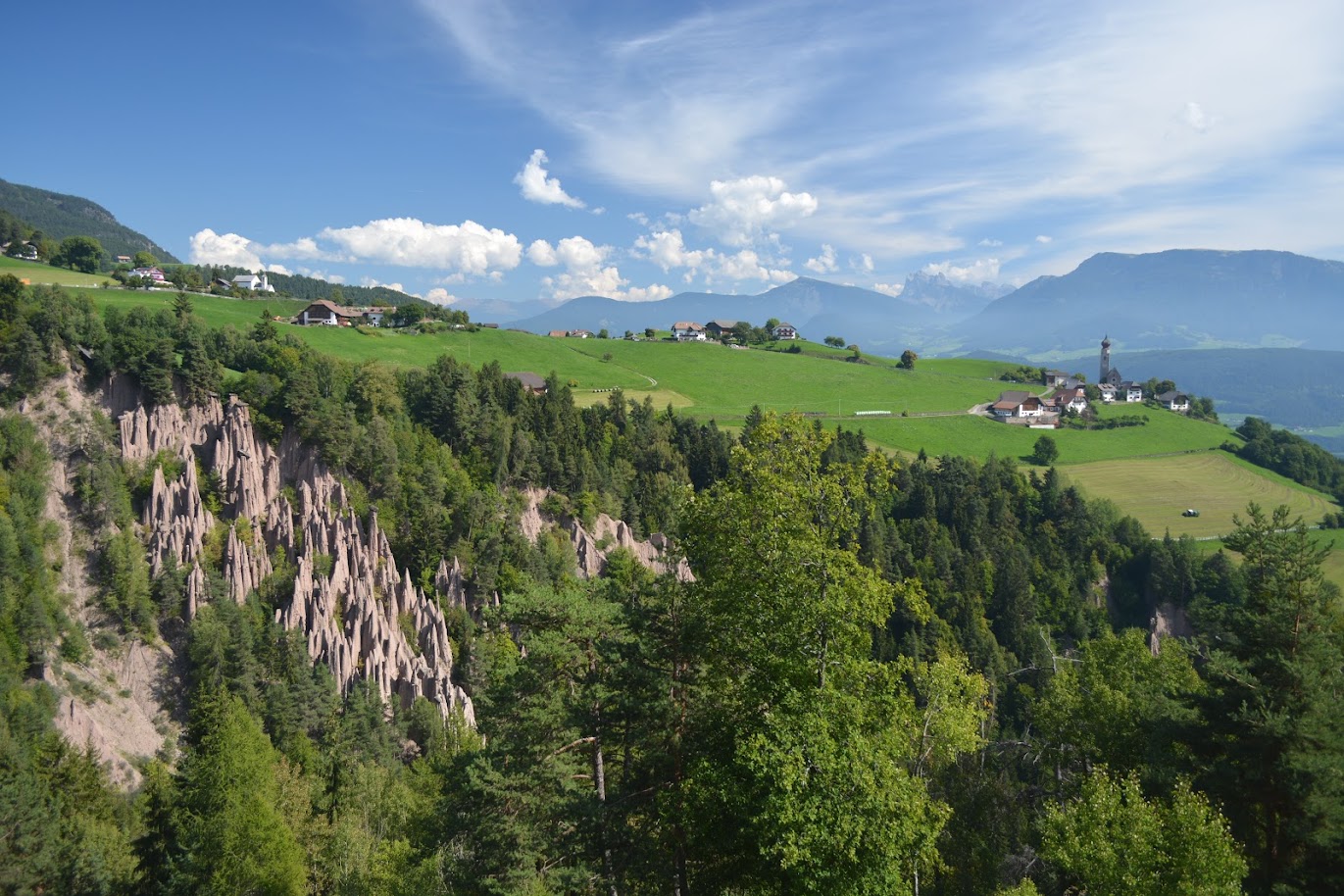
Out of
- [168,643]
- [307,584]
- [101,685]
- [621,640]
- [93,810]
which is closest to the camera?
[621,640]

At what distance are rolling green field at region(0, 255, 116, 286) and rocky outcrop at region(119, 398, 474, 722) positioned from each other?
5021cm

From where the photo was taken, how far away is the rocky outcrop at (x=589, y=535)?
235 ft

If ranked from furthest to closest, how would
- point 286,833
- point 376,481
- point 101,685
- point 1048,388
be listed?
point 1048,388
point 376,481
point 101,685
point 286,833

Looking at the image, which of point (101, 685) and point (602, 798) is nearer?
point (602, 798)

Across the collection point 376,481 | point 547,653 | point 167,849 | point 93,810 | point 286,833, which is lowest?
point 93,810

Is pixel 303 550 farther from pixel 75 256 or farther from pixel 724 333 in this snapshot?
pixel 724 333

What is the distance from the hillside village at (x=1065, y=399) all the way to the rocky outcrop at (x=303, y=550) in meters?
103

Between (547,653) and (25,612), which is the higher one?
(547,653)

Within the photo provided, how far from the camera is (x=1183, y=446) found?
119375mm

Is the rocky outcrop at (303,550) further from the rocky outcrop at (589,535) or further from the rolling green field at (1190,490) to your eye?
the rolling green field at (1190,490)

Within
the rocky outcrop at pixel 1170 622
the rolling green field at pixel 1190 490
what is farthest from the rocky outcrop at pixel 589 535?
the rolling green field at pixel 1190 490

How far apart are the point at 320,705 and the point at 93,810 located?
43.6ft

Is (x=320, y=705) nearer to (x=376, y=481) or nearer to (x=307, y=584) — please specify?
(x=307, y=584)

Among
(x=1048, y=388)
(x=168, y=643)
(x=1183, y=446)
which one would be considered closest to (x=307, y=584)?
(x=168, y=643)
